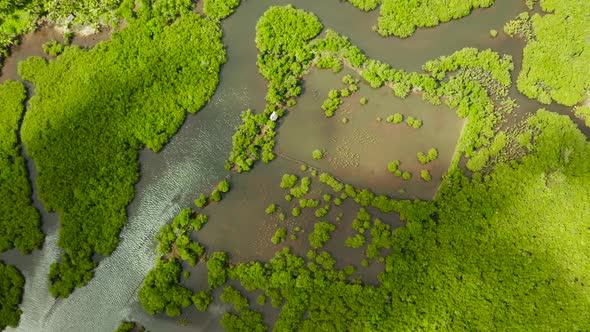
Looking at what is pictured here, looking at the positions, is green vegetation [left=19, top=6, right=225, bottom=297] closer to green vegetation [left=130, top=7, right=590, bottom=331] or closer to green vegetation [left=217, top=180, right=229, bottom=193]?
green vegetation [left=217, top=180, right=229, bottom=193]

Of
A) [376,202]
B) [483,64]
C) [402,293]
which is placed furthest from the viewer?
[483,64]

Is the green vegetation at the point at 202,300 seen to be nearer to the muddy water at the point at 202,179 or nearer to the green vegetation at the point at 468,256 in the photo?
the muddy water at the point at 202,179

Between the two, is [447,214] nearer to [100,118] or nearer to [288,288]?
[288,288]

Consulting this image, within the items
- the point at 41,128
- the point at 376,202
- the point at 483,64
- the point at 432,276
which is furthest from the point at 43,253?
the point at 483,64

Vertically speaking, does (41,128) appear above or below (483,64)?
below

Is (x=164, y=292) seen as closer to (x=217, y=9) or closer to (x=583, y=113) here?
(x=217, y=9)

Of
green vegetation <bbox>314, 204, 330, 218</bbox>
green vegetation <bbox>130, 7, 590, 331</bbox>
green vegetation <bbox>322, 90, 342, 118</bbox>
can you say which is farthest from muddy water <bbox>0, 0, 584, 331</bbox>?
green vegetation <bbox>322, 90, 342, 118</bbox>

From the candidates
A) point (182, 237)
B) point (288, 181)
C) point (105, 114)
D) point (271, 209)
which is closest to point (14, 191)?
point (105, 114)
